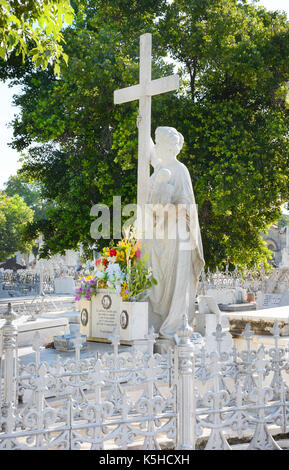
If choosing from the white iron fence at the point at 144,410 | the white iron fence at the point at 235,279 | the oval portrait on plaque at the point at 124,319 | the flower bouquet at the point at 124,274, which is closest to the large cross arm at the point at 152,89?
the flower bouquet at the point at 124,274

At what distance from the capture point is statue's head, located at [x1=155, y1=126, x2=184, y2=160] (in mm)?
7441

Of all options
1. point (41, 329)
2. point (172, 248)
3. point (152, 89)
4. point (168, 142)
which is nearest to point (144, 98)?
point (152, 89)

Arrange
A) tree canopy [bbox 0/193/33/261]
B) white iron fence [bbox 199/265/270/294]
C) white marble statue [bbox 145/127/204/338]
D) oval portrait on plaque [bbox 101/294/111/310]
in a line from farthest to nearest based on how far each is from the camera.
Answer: tree canopy [bbox 0/193/33/261], white iron fence [bbox 199/265/270/294], oval portrait on plaque [bbox 101/294/111/310], white marble statue [bbox 145/127/204/338]

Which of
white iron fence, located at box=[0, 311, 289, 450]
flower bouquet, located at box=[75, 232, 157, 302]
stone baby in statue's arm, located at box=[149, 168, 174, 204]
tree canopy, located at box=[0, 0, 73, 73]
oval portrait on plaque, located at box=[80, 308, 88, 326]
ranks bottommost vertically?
white iron fence, located at box=[0, 311, 289, 450]

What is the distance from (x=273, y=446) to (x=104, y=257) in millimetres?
4122

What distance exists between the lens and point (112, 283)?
734 cm

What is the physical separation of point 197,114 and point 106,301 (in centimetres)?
925

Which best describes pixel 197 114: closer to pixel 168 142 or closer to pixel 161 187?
pixel 168 142

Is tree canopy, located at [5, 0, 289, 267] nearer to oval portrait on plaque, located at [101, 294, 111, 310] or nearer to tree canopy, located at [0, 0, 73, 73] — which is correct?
oval portrait on plaque, located at [101, 294, 111, 310]

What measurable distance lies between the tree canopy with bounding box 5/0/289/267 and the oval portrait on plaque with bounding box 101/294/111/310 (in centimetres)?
739

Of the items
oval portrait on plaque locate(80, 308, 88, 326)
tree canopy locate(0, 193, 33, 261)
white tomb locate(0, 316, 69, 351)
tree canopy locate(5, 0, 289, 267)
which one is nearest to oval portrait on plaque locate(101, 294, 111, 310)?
oval portrait on plaque locate(80, 308, 88, 326)

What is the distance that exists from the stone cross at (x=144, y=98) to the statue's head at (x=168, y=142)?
38 cm

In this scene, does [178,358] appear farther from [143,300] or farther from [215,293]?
[215,293]

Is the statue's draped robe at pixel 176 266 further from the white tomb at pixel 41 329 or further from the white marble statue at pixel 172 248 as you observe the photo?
the white tomb at pixel 41 329
